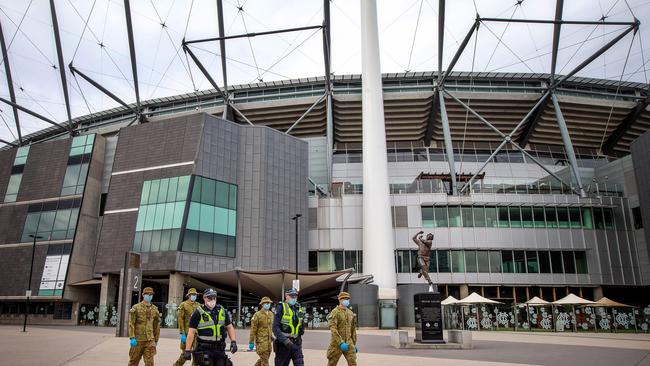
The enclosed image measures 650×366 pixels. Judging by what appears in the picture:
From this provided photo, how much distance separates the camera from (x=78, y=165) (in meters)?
47.8

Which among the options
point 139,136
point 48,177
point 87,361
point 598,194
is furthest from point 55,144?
point 598,194

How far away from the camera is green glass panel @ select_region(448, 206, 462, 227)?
157 feet

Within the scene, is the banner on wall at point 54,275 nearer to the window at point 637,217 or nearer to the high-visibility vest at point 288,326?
the high-visibility vest at point 288,326

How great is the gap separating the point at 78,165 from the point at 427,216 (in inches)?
1303

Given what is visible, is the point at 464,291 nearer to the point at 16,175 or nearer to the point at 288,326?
the point at 288,326

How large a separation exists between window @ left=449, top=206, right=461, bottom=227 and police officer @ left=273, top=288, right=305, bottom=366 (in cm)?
4061

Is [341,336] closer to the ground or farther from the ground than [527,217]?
closer to the ground

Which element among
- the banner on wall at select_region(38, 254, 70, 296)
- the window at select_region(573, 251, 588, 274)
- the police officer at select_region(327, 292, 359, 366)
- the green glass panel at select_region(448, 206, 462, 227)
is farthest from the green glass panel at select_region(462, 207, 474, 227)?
the police officer at select_region(327, 292, 359, 366)

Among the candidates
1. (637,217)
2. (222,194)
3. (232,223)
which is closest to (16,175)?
(222,194)

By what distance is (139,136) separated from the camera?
44.7 metres

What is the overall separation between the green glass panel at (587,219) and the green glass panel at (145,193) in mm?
39355

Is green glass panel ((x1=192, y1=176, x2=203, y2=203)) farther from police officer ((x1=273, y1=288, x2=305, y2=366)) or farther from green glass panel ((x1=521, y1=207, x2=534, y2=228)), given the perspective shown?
police officer ((x1=273, y1=288, x2=305, y2=366))

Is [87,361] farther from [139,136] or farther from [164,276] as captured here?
[139,136]

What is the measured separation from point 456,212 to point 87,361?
3968cm
